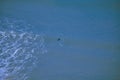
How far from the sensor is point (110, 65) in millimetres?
1561

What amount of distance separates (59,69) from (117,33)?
0.59 metres

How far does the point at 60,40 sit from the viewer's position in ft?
5.16

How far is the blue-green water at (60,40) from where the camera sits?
1522 millimetres

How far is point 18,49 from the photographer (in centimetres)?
154

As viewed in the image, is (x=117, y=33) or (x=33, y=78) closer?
(x=33, y=78)

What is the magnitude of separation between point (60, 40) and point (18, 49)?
0.36 meters

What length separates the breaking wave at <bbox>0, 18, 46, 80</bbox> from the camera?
1499mm

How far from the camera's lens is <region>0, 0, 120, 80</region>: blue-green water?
152 cm

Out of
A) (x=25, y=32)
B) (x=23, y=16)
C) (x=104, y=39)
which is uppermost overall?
(x=23, y=16)

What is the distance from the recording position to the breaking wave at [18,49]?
150 cm

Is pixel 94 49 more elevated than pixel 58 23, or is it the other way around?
pixel 58 23

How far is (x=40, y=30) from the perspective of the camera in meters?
1.58

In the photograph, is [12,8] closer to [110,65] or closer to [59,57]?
[59,57]

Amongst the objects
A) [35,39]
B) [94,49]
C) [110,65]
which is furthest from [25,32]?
[110,65]
